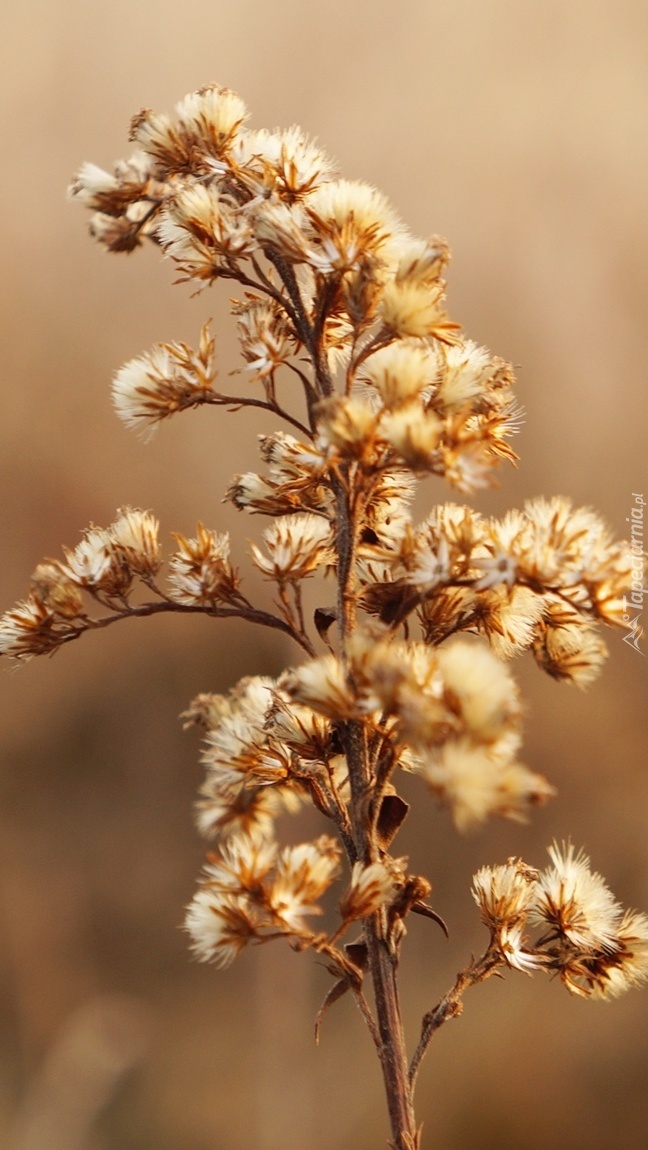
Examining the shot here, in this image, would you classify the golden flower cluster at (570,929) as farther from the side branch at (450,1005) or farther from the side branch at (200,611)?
the side branch at (200,611)

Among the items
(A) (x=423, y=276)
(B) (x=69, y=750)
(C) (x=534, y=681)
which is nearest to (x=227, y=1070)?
(B) (x=69, y=750)

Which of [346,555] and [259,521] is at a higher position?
[259,521]

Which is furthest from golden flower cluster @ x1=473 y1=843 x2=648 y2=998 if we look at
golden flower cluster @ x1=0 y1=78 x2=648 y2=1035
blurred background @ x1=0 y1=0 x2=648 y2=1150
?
blurred background @ x1=0 y1=0 x2=648 y2=1150

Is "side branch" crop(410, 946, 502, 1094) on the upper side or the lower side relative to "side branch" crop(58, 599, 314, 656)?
lower

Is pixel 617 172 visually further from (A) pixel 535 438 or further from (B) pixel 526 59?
(A) pixel 535 438

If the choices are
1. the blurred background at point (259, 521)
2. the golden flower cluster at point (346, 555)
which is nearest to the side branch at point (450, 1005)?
the golden flower cluster at point (346, 555)

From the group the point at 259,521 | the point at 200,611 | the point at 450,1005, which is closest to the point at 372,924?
the point at 450,1005

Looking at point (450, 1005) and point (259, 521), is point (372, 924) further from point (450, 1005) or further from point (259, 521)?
point (259, 521)

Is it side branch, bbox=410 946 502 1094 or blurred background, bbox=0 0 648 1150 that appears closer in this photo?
side branch, bbox=410 946 502 1094

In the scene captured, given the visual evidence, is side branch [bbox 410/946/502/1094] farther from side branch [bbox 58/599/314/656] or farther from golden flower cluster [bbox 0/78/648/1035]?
side branch [bbox 58/599/314/656]
